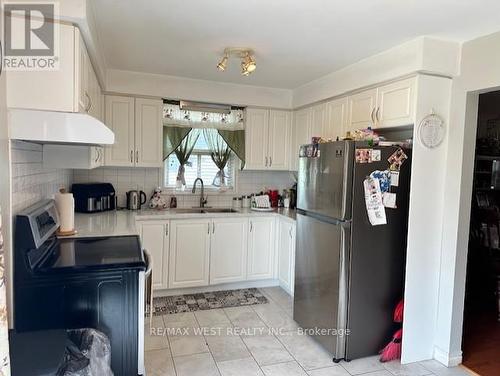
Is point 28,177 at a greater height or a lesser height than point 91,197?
greater

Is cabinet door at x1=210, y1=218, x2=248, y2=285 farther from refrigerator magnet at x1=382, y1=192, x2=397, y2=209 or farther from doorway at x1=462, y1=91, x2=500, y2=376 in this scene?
doorway at x1=462, y1=91, x2=500, y2=376

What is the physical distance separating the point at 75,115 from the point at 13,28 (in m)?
0.47

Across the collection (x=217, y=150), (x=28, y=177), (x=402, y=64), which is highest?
(x=402, y=64)

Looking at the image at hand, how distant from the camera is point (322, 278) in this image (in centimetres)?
271

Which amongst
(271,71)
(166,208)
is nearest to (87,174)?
(166,208)

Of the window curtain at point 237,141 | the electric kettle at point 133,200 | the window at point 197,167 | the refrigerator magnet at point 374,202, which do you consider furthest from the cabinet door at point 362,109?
the electric kettle at point 133,200

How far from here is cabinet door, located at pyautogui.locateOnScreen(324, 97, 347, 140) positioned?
3.27 m

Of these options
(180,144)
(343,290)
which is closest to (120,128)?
(180,144)

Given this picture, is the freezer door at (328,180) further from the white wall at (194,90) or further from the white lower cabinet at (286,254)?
the white wall at (194,90)

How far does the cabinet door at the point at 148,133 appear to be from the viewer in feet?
12.0

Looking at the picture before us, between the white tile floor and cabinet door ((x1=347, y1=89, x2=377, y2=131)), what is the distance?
185cm

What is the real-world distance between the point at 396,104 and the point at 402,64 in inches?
11.1

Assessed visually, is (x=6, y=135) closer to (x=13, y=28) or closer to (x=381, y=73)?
(x=13, y=28)

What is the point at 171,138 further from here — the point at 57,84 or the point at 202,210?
the point at 57,84
